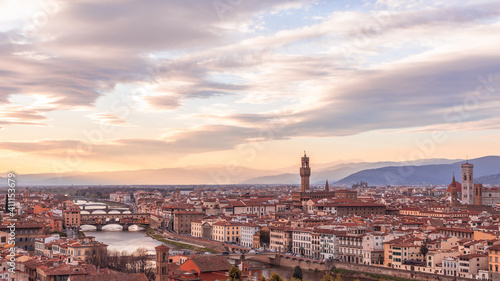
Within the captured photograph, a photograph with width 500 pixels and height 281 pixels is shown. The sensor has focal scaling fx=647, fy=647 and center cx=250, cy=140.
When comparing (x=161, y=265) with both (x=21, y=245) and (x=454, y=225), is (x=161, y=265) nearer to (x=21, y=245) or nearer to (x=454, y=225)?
(x=21, y=245)

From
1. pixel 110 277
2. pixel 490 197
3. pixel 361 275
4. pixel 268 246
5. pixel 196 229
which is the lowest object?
pixel 361 275

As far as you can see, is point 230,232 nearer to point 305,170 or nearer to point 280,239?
point 280,239

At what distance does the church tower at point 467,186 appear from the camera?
5656 centimetres

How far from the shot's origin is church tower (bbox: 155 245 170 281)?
685 inches

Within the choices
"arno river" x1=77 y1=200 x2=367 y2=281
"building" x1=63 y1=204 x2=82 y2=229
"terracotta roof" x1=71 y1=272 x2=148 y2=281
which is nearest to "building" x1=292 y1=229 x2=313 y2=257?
"arno river" x1=77 y1=200 x2=367 y2=281

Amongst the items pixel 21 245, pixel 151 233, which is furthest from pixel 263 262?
pixel 151 233

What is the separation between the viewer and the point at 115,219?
6131cm

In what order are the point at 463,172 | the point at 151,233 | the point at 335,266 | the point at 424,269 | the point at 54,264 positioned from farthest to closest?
1. the point at 463,172
2. the point at 151,233
3. the point at 335,266
4. the point at 424,269
5. the point at 54,264

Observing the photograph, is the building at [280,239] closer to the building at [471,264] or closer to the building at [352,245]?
the building at [352,245]

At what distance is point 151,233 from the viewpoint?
5059cm

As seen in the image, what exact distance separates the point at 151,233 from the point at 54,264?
31041mm

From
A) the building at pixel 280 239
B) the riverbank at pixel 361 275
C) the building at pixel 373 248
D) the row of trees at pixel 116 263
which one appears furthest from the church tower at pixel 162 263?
the building at pixel 280 239

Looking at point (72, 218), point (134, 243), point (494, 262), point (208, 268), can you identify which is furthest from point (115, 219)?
point (208, 268)

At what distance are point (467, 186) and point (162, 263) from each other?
4491 centimetres
